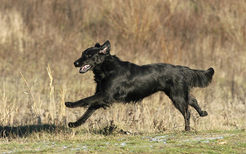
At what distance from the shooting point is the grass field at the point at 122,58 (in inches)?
268

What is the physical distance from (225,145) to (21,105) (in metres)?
5.63

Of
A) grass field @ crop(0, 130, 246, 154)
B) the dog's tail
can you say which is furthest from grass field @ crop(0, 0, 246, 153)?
the dog's tail

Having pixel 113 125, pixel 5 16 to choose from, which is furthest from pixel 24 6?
pixel 113 125

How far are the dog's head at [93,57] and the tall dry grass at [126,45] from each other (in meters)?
1.71

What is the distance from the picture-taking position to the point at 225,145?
5906 millimetres

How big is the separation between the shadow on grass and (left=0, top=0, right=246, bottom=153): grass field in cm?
2

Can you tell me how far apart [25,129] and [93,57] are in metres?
2.09

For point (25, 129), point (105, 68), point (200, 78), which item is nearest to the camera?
point (105, 68)

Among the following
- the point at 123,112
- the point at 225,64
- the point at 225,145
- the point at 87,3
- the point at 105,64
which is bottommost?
the point at 225,145

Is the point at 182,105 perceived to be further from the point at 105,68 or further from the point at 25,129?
the point at 25,129

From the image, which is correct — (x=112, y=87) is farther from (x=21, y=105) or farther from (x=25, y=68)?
(x=25, y=68)

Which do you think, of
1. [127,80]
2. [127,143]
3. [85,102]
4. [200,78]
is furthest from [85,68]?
[200,78]

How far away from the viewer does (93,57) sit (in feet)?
23.5

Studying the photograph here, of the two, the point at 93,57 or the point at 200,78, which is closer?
the point at 93,57
